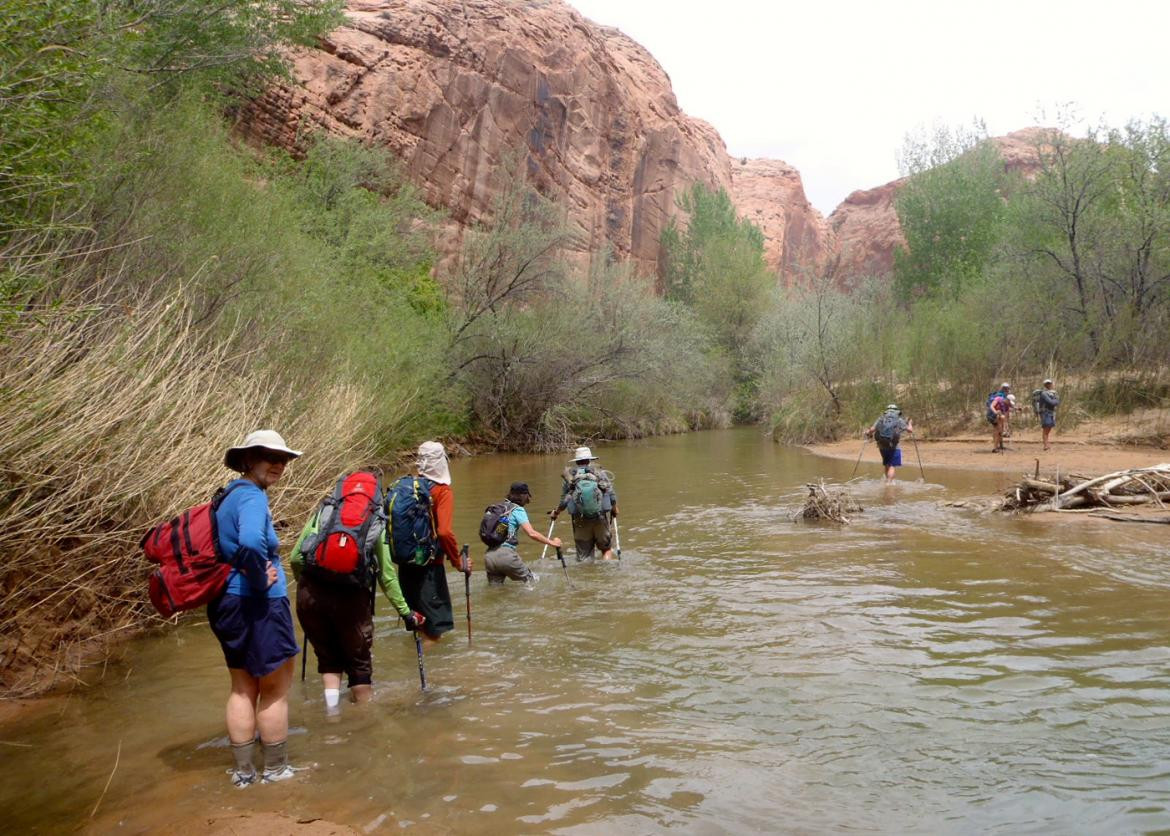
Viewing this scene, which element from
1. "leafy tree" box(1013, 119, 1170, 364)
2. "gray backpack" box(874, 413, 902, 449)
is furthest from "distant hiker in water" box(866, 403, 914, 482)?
"leafy tree" box(1013, 119, 1170, 364)

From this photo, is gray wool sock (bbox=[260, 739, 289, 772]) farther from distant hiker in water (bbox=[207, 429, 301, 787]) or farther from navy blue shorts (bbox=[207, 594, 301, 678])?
navy blue shorts (bbox=[207, 594, 301, 678])

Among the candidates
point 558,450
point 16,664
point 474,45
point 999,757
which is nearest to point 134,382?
point 16,664

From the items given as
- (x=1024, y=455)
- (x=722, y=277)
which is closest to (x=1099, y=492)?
(x=1024, y=455)

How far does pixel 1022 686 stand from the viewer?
18.3ft

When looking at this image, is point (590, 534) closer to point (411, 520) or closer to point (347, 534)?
point (411, 520)

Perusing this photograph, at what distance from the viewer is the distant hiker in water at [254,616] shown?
13.6 ft

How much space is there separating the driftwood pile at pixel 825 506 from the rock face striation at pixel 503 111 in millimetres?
20062

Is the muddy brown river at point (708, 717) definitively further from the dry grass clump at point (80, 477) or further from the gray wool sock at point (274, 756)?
the dry grass clump at point (80, 477)

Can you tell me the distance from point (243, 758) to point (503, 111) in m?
41.1

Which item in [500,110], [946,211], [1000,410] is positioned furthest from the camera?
[946,211]

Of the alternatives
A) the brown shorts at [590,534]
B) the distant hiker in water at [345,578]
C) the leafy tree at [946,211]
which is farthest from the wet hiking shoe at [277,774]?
the leafy tree at [946,211]

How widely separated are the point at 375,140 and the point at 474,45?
10.0 meters

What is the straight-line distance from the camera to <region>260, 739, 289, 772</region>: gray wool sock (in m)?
4.38

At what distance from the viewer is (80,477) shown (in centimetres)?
618
